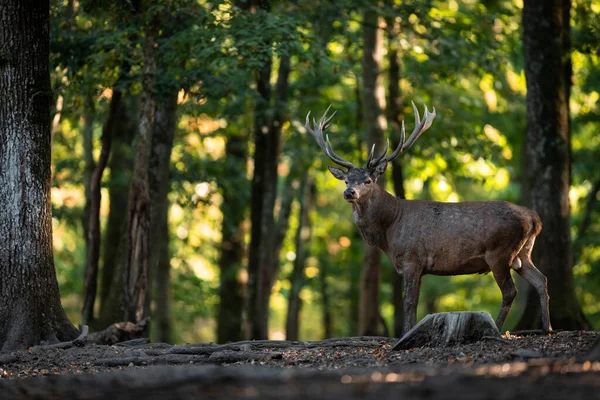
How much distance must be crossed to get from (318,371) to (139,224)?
679 centimetres

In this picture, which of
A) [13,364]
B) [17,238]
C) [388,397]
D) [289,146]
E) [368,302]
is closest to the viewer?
[388,397]

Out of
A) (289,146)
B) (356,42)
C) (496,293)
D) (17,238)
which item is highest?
(356,42)

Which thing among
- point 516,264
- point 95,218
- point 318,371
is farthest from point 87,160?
point 318,371

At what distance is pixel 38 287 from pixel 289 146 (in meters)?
11.5

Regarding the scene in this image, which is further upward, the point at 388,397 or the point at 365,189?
the point at 365,189

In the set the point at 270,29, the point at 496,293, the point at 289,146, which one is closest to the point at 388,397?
the point at 270,29

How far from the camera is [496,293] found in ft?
107

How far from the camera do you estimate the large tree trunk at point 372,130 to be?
1880 cm

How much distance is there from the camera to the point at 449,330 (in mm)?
10250

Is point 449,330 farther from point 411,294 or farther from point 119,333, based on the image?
point 119,333

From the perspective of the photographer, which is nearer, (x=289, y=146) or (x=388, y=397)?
(x=388, y=397)

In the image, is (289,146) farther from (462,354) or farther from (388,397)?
(388,397)

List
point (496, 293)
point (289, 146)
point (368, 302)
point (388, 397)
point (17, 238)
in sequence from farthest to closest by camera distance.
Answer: point (496, 293) → point (289, 146) → point (368, 302) → point (17, 238) → point (388, 397)

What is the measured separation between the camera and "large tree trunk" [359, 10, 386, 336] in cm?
1880
